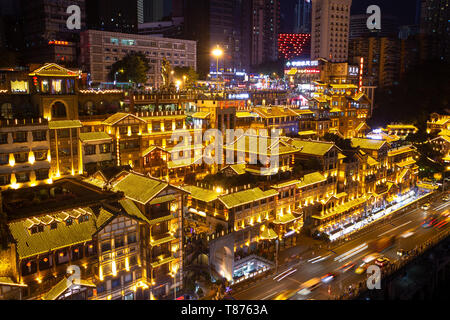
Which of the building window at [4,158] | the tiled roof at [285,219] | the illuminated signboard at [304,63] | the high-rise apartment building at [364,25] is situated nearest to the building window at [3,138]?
the building window at [4,158]

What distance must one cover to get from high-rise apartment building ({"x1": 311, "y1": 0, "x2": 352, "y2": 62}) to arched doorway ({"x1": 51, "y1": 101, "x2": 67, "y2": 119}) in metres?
99.7

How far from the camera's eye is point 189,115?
215ft

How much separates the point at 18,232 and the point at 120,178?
467 inches

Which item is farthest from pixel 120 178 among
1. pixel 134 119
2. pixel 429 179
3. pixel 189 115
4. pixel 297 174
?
pixel 429 179

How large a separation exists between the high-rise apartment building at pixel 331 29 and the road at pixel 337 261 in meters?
77.7

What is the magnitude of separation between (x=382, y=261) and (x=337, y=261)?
17.2ft

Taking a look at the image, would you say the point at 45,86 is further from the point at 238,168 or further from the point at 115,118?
the point at 238,168

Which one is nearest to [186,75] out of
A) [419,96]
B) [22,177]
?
[22,177]

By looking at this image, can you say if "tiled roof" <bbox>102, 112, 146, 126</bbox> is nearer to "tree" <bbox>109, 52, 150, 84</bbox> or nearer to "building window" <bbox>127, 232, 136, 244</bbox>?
"building window" <bbox>127, 232, 136, 244</bbox>

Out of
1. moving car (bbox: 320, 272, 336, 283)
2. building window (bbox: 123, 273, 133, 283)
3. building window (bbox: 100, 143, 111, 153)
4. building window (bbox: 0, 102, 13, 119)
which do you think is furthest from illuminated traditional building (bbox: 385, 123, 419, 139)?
building window (bbox: 0, 102, 13, 119)

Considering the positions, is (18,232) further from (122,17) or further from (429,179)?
(122,17)

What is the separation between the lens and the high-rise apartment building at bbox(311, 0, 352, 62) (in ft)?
417

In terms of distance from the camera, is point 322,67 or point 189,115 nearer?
point 189,115

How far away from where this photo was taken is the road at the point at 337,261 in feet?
132
